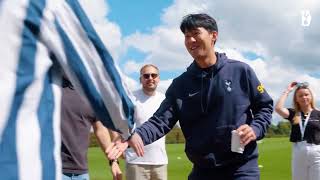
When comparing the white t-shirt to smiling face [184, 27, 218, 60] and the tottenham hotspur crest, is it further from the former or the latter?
the tottenham hotspur crest

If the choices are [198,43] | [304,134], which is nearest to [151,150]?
[304,134]

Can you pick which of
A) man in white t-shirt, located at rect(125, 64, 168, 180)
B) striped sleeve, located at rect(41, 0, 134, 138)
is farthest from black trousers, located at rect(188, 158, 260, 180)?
man in white t-shirt, located at rect(125, 64, 168, 180)

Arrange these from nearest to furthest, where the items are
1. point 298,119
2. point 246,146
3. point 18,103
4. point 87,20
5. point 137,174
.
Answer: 1. point 18,103
2. point 87,20
3. point 246,146
4. point 137,174
5. point 298,119

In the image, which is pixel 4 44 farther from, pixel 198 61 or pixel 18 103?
pixel 198 61

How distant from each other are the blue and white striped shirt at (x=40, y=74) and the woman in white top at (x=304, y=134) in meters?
9.03

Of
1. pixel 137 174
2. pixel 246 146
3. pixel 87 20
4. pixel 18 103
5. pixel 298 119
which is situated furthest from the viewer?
pixel 298 119

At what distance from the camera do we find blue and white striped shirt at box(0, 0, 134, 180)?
8.29 feet

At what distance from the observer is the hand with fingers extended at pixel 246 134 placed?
505 cm

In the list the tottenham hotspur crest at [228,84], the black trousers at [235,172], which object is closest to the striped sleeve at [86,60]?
the black trousers at [235,172]

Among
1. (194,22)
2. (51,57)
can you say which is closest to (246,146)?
(194,22)

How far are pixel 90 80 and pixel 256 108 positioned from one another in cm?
306

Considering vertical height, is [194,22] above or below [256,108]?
above

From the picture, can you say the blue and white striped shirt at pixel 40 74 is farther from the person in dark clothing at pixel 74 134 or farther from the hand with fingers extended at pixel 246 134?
the person in dark clothing at pixel 74 134

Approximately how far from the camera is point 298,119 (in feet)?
37.9
